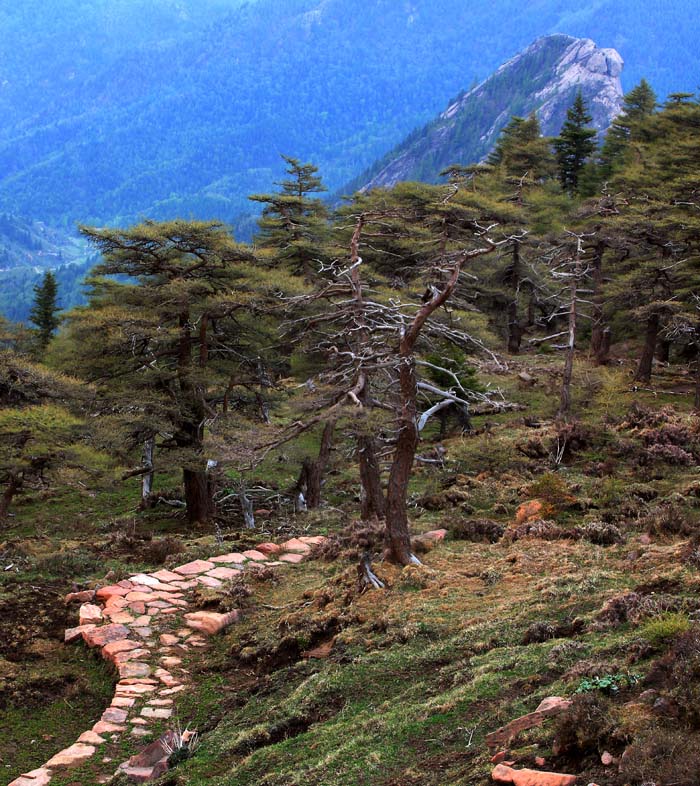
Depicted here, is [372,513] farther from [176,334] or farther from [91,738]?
[91,738]

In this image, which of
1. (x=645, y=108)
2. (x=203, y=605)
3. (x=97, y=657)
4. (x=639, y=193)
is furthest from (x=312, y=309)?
(x=645, y=108)

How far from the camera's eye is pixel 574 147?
191 feet

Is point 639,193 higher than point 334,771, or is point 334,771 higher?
point 639,193

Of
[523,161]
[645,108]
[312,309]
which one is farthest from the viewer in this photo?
[645,108]

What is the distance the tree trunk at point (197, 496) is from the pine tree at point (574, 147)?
43.3 meters

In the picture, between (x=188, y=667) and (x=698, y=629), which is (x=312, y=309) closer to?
(x=188, y=667)

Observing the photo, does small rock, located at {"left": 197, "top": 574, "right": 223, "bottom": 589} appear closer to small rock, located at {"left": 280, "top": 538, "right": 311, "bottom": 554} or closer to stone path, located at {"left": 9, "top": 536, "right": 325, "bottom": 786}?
stone path, located at {"left": 9, "top": 536, "right": 325, "bottom": 786}

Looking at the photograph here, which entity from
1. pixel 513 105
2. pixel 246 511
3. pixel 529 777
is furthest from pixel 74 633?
pixel 513 105

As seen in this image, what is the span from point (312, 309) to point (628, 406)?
13.0 metres

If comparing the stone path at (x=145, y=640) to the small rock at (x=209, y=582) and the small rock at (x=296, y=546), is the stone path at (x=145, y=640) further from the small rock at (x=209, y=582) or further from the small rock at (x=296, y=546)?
the small rock at (x=296, y=546)

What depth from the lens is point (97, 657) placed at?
35.9 feet

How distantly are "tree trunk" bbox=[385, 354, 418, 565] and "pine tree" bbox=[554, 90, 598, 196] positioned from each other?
158ft

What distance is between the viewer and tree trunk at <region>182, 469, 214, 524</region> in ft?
69.3

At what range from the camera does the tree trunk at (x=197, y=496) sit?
21.1 meters
